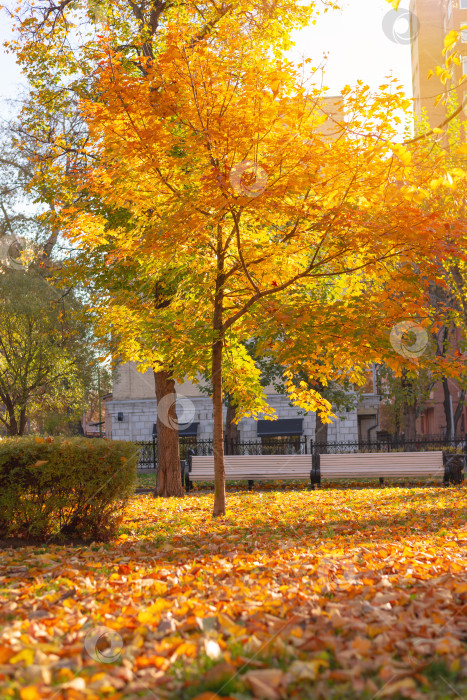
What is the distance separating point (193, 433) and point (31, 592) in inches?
1150

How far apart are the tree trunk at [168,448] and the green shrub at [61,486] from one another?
6540 millimetres

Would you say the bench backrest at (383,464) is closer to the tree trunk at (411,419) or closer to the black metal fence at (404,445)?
the black metal fence at (404,445)

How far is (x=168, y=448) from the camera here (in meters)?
14.5

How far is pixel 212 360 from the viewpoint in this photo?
1010cm

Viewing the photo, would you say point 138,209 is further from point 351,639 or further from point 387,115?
point 351,639

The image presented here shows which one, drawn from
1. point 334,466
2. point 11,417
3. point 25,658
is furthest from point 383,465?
point 25,658

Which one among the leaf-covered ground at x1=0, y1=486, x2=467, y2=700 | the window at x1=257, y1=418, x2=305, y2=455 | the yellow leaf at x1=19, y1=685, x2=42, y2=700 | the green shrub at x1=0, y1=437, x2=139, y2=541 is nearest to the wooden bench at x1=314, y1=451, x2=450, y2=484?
the leaf-covered ground at x1=0, y1=486, x2=467, y2=700

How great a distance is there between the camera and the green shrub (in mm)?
7164

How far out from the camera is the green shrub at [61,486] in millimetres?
7164

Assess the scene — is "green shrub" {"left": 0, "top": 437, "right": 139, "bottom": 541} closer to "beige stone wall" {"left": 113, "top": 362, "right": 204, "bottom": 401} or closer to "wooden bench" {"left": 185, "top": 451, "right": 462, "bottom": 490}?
"wooden bench" {"left": 185, "top": 451, "right": 462, "bottom": 490}

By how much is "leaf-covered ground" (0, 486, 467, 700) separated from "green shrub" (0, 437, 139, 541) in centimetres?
42

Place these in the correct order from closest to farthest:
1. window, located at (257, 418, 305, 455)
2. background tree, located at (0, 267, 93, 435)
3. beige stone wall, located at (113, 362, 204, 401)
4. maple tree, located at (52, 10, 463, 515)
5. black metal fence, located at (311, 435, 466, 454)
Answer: maple tree, located at (52, 10, 463, 515) → black metal fence, located at (311, 435, 466, 454) → background tree, located at (0, 267, 93, 435) → window, located at (257, 418, 305, 455) → beige stone wall, located at (113, 362, 204, 401)

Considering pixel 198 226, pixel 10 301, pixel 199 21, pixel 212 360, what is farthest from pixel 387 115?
pixel 10 301

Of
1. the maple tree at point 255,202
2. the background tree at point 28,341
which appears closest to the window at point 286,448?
the background tree at point 28,341
